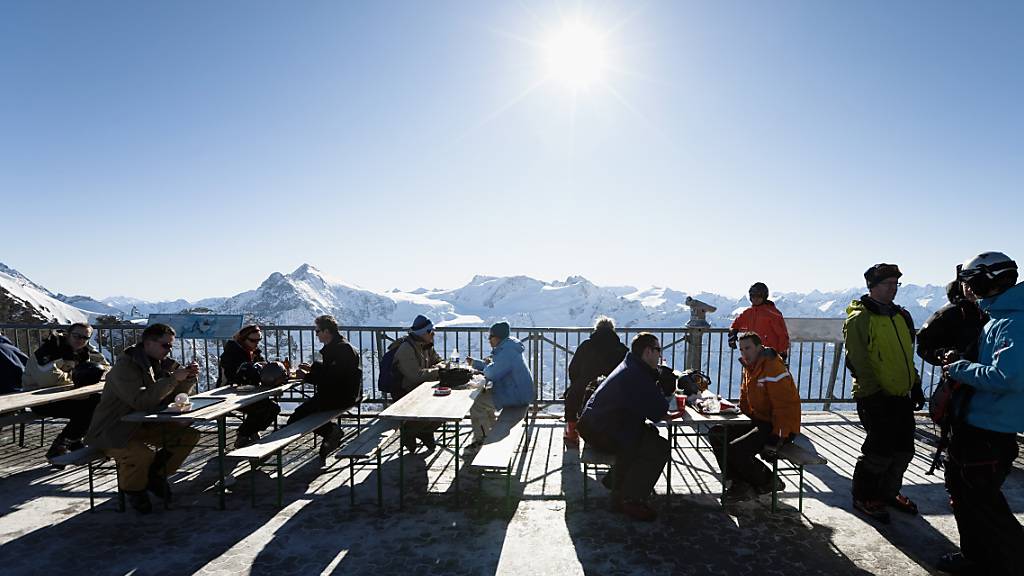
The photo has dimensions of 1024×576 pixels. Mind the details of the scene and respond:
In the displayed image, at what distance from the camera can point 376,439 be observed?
16.8 ft

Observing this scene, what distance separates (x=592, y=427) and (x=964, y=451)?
105 inches

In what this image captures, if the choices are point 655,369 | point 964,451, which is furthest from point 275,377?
point 964,451

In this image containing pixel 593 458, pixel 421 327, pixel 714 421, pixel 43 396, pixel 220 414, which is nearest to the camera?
pixel 714 421

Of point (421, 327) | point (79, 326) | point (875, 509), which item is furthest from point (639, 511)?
point (79, 326)

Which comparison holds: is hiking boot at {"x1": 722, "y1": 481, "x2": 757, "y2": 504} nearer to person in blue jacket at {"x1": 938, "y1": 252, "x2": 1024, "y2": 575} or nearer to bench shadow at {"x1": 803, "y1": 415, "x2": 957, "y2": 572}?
bench shadow at {"x1": 803, "y1": 415, "x2": 957, "y2": 572}

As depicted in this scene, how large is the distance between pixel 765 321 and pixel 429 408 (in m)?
4.54

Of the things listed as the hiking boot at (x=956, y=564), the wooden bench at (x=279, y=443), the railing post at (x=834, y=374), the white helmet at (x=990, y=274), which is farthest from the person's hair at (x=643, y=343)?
the railing post at (x=834, y=374)

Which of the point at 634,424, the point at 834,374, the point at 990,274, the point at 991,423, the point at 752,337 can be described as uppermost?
the point at 990,274

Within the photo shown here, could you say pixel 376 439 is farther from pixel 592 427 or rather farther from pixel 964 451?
pixel 964 451

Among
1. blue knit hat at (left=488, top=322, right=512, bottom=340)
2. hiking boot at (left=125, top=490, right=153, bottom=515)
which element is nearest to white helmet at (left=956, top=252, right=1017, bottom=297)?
blue knit hat at (left=488, top=322, right=512, bottom=340)

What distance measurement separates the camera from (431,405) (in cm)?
538

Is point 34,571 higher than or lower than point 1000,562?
lower

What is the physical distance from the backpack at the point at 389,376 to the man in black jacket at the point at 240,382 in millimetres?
1468

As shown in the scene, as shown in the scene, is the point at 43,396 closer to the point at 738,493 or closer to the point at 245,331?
the point at 245,331
